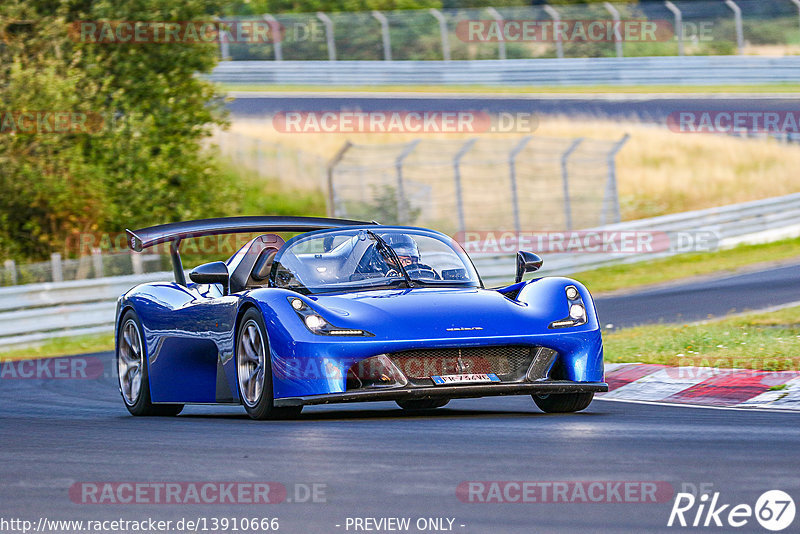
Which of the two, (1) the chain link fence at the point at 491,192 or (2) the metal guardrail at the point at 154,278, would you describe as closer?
(2) the metal guardrail at the point at 154,278

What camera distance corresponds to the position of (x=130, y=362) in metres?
11.0

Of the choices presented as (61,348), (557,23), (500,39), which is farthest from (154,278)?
(500,39)

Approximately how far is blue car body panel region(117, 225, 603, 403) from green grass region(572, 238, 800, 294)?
1373 cm

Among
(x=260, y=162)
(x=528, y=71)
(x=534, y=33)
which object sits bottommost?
(x=260, y=162)

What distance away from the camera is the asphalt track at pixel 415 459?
17.7 ft

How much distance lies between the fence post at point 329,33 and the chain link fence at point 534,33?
0.03m

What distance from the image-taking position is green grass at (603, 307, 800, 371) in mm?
11052

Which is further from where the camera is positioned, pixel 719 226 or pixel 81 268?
pixel 719 226

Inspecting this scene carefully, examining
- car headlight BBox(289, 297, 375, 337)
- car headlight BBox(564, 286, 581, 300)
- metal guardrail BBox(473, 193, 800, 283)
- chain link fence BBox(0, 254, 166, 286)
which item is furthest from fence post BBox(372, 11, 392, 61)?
car headlight BBox(289, 297, 375, 337)

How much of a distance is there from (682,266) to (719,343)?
12.4 meters

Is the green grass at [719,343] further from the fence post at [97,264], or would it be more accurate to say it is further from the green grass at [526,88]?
the green grass at [526,88]

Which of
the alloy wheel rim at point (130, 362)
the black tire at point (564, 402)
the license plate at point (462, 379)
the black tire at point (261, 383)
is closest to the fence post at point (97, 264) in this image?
the alloy wheel rim at point (130, 362)

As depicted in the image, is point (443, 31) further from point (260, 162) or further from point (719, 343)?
point (719, 343)

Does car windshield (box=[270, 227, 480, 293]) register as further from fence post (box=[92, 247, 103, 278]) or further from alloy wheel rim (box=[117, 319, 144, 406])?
fence post (box=[92, 247, 103, 278])
